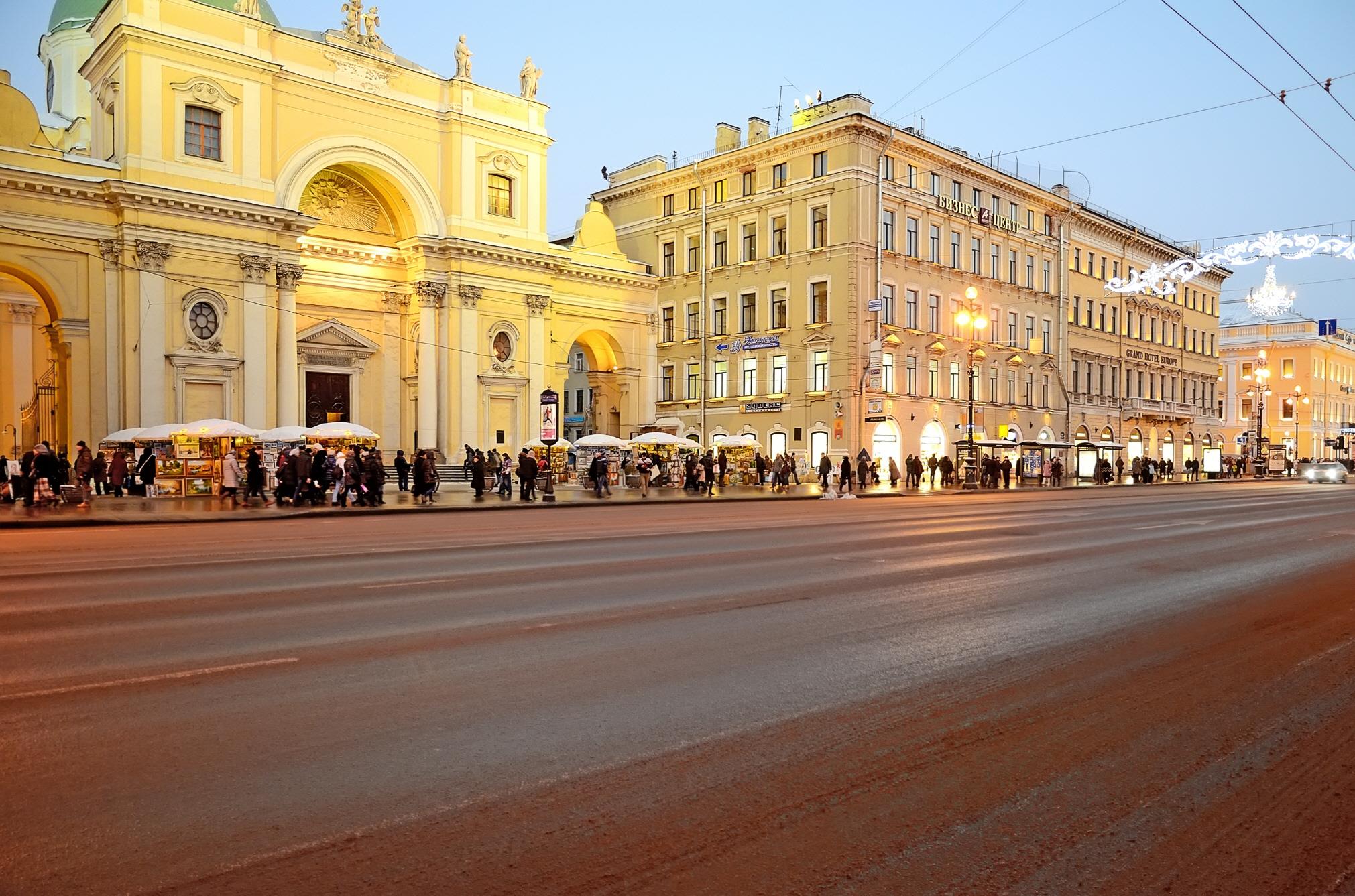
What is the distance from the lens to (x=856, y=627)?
25.7 feet

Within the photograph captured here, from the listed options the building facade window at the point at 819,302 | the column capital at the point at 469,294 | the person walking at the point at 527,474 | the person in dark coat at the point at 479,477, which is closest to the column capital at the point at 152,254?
the column capital at the point at 469,294

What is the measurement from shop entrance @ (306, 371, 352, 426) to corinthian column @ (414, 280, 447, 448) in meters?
4.29

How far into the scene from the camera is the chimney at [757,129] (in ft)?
171

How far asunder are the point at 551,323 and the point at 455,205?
7.70 meters

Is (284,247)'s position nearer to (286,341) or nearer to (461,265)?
(286,341)

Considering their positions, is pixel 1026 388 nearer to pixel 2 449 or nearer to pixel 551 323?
pixel 551 323

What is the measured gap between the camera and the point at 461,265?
141 ft

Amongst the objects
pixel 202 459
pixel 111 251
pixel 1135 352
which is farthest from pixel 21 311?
pixel 1135 352

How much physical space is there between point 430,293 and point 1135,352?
5055cm

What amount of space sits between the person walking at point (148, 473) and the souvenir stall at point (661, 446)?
56.8 ft

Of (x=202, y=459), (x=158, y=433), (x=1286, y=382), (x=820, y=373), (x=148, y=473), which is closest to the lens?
(x=148, y=473)

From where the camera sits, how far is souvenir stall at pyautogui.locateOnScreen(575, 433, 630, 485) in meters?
39.1

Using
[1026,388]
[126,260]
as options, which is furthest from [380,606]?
[1026,388]

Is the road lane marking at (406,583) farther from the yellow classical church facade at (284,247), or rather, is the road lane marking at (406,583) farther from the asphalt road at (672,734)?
the yellow classical church facade at (284,247)
